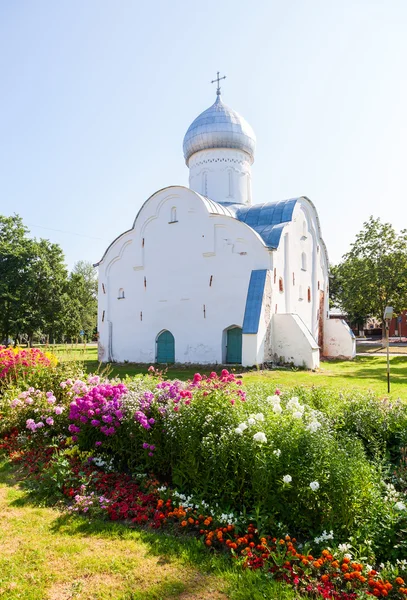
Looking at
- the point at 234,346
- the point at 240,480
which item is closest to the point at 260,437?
the point at 240,480

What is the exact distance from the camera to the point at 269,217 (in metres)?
18.4

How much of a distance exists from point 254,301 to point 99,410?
10.6 metres

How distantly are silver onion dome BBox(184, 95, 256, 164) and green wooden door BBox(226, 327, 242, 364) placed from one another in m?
11.2

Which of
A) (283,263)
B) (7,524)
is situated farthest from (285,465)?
(283,263)

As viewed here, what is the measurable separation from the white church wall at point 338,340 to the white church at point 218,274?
0.06m

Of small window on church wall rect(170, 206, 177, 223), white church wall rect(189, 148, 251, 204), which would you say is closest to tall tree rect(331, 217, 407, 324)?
white church wall rect(189, 148, 251, 204)

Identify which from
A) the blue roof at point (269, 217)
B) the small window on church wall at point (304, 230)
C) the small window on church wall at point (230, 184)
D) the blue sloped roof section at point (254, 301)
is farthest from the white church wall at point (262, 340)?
the small window on church wall at point (230, 184)

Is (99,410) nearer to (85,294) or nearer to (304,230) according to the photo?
(304,230)

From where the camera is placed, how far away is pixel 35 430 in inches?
221

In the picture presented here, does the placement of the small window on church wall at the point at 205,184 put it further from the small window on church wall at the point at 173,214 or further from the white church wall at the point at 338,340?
the white church wall at the point at 338,340

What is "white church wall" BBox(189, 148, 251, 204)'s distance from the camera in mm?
21406

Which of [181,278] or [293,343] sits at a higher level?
[181,278]

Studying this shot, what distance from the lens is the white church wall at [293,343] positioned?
50.4 feet

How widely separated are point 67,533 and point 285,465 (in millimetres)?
2043
